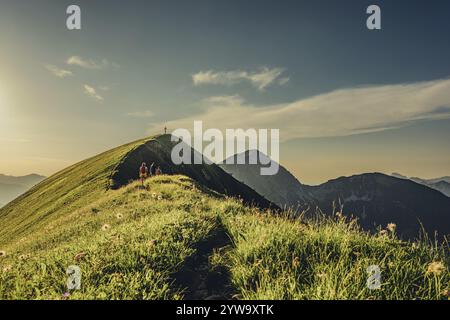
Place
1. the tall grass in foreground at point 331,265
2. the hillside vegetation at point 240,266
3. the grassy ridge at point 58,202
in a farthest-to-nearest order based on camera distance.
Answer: the grassy ridge at point 58,202
the hillside vegetation at point 240,266
the tall grass in foreground at point 331,265

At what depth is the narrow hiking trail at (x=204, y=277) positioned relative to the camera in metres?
5.66

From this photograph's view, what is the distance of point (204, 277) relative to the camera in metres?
6.16

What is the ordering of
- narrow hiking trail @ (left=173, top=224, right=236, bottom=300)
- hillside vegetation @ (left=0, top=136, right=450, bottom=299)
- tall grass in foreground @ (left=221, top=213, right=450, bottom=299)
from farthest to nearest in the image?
1. narrow hiking trail @ (left=173, top=224, right=236, bottom=300)
2. hillside vegetation @ (left=0, top=136, right=450, bottom=299)
3. tall grass in foreground @ (left=221, top=213, right=450, bottom=299)

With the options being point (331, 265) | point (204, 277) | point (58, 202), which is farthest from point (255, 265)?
point (58, 202)

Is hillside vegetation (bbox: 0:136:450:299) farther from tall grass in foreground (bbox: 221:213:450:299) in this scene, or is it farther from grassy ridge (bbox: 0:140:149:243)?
grassy ridge (bbox: 0:140:149:243)

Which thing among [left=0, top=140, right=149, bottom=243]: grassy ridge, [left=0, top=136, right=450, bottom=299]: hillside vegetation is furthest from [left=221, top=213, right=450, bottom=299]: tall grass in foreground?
[left=0, top=140, right=149, bottom=243]: grassy ridge

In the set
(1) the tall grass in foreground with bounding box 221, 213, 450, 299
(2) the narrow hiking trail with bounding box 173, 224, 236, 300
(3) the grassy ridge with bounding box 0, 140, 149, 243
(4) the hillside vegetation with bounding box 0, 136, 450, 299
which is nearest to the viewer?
(1) the tall grass in foreground with bounding box 221, 213, 450, 299

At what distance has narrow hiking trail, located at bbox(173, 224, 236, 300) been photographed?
5.66 m

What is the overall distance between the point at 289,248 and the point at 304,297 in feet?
4.96

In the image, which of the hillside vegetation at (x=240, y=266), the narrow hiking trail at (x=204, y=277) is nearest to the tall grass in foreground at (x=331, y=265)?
the hillside vegetation at (x=240, y=266)

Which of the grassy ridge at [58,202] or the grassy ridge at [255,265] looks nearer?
the grassy ridge at [255,265]

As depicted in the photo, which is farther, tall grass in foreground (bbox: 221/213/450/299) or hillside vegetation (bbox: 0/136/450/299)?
hillside vegetation (bbox: 0/136/450/299)

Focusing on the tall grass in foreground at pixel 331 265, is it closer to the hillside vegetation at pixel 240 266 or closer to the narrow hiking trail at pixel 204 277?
the hillside vegetation at pixel 240 266
